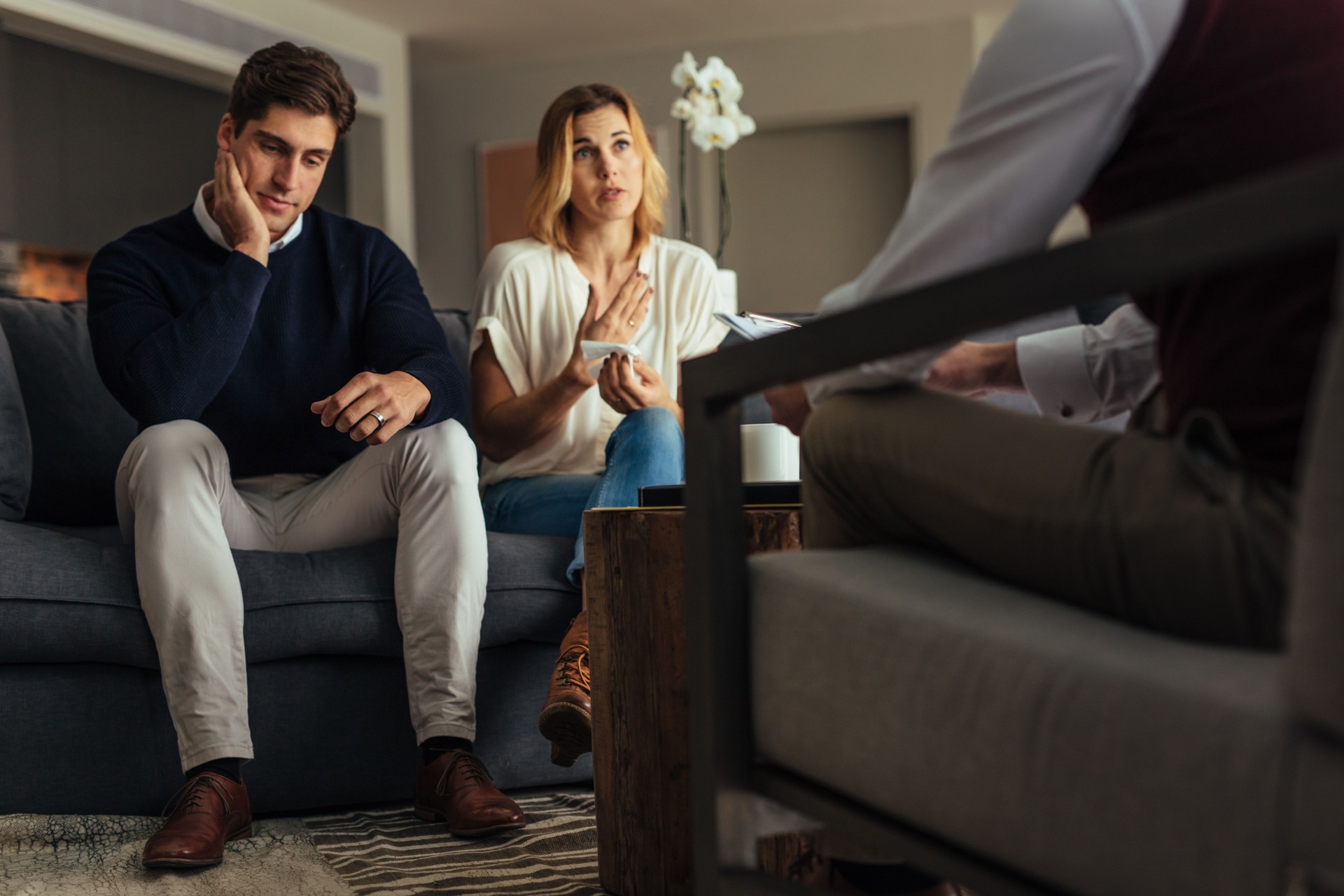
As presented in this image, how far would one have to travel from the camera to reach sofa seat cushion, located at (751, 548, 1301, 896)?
0.51 meters

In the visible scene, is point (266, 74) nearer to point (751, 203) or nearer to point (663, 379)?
point (663, 379)

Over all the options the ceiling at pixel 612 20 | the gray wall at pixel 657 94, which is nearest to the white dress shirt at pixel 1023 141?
the ceiling at pixel 612 20

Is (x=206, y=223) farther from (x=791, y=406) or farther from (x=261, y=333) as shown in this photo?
(x=791, y=406)

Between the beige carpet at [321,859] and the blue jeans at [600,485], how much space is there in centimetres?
48

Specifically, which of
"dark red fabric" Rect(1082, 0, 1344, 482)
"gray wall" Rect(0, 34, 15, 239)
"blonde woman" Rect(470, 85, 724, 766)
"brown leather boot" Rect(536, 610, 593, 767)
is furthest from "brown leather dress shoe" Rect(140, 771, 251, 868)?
"gray wall" Rect(0, 34, 15, 239)

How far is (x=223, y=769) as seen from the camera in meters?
1.55

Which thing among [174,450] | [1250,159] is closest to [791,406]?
[1250,159]

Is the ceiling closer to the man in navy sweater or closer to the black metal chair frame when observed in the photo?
the man in navy sweater

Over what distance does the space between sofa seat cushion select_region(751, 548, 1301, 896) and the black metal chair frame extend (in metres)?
0.02

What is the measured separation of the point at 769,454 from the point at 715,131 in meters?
1.48

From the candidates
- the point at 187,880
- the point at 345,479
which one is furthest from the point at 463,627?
the point at 187,880

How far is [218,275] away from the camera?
1.81 meters

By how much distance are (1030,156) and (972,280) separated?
19cm

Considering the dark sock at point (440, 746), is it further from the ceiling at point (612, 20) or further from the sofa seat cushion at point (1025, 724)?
the ceiling at point (612, 20)
